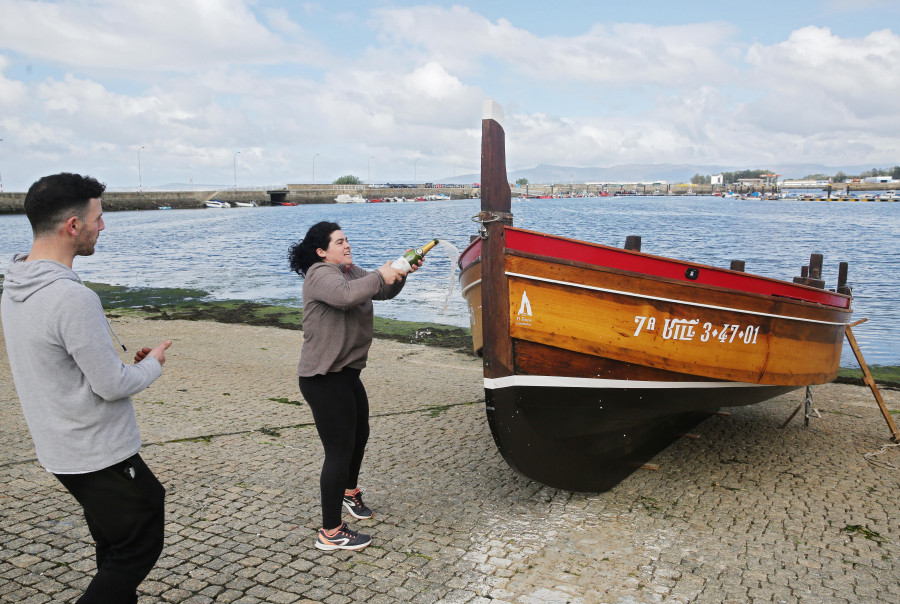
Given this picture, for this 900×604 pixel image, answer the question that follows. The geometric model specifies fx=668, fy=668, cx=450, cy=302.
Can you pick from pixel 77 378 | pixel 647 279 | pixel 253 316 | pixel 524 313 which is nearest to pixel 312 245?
pixel 524 313

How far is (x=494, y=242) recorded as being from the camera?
4.95 metres

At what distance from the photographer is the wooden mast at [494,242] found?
16.0ft

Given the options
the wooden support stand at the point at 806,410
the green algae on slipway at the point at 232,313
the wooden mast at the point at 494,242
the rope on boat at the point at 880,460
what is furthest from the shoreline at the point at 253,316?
the wooden mast at the point at 494,242

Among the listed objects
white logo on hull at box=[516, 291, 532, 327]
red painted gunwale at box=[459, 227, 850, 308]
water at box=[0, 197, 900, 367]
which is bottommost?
water at box=[0, 197, 900, 367]

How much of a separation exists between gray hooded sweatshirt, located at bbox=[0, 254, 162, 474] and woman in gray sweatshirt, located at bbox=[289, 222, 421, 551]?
1392mm

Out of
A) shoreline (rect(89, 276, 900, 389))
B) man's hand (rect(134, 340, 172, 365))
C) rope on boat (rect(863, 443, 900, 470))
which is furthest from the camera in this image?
shoreline (rect(89, 276, 900, 389))

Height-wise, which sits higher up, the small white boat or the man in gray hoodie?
the small white boat

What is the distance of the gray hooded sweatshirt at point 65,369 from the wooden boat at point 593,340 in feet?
9.26

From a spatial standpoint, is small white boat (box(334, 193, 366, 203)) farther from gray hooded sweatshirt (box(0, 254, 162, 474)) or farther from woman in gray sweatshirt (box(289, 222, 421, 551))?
gray hooded sweatshirt (box(0, 254, 162, 474))

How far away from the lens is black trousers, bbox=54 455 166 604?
2.73 m

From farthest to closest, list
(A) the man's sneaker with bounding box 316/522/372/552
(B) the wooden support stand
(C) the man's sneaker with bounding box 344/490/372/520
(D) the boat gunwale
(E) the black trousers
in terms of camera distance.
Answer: (B) the wooden support stand < (D) the boat gunwale < (C) the man's sneaker with bounding box 344/490/372/520 < (A) the man's sneaker with bounding box 316/522/372/552 < (E) the black trousers

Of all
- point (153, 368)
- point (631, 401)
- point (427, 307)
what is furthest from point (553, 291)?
point (427, 307)

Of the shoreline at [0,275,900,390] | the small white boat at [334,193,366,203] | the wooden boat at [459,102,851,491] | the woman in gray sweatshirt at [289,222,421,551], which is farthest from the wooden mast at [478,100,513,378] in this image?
the small white boat at [334,193,366,203]

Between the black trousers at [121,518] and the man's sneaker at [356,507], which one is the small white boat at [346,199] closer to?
the man's sneaker at [356,507]
